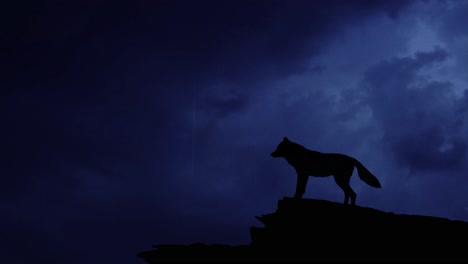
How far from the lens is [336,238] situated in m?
14.5

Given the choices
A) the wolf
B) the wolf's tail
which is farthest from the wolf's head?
the wolf's tail

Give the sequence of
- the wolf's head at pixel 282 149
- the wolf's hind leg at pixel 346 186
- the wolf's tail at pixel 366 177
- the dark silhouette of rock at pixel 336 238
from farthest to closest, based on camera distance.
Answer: the wolf's head at pixel 282 149 < the wolf's tail at pixel 366 177 < the wolf's hind leg at pixel 346 186 < the dark silhouette of rock at pixel 336 238

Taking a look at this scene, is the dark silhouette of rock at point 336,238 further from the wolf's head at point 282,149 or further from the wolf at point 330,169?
the wolf's head at point 282,149

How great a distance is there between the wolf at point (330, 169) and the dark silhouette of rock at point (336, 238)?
1695 millimetres

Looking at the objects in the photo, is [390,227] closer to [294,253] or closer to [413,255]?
[413,255]

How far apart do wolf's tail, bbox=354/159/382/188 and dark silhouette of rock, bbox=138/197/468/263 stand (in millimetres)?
2187

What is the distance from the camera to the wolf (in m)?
17.8

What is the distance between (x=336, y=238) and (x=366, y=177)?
418 centimetres

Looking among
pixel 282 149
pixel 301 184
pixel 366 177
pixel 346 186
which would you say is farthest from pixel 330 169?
pixel 282 149

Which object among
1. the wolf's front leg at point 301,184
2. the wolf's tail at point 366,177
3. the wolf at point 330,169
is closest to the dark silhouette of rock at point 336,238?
the wolf's front leg at point 301,184

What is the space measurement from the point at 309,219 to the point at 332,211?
813mm

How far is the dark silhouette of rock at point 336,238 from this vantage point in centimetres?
1356

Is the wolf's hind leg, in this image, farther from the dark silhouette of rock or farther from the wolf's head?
the wolf's head

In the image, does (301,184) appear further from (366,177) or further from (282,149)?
(366,177)
